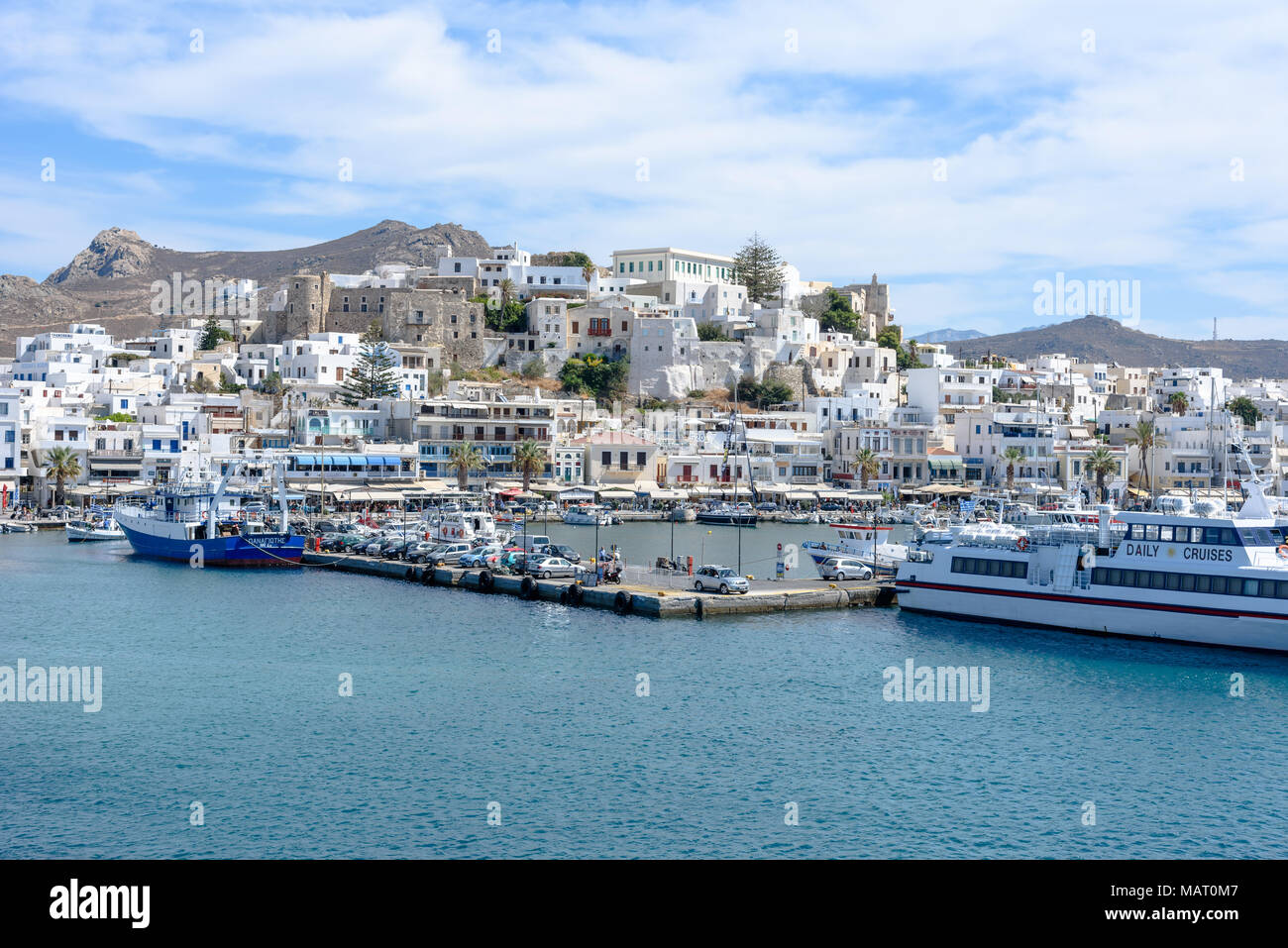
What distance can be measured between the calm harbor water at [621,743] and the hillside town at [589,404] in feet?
115

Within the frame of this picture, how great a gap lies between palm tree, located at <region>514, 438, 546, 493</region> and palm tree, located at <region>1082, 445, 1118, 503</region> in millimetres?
40176

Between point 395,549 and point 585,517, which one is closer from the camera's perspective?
point 395,549

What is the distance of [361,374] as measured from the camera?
88250mm

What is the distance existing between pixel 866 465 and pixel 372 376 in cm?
3796

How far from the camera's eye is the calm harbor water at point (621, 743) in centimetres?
1775

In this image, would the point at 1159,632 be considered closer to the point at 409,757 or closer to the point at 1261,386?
the point at 409,757

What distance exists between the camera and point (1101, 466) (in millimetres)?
84125

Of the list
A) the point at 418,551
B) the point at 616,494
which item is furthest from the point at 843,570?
the point at 616,494

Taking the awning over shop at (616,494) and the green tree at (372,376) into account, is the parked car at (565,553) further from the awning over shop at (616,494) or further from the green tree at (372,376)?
the green tree at (372,376)

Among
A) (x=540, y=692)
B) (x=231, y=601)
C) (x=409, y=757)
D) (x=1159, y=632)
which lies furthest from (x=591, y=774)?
(x=231, y=601)

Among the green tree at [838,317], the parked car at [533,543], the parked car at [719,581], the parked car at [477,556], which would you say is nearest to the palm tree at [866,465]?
the green tree at [838,317]

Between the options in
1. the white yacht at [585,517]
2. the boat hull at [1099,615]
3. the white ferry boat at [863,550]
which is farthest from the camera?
the white yacht at [585,517]

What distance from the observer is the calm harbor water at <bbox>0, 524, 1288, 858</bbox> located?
1775 cm

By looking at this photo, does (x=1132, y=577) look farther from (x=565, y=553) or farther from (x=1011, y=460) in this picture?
(x=1011, y=460)
